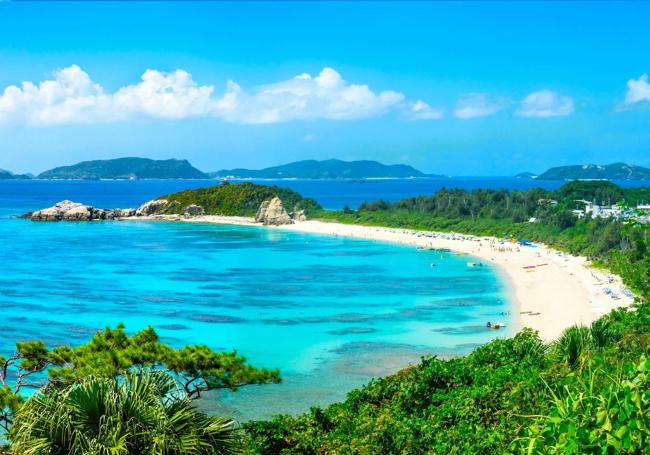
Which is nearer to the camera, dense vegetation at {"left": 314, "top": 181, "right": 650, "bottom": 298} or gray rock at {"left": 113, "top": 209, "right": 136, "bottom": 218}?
dense vegetation at {"left": 314, "top": 181, "right": 650, "bottom": 298}

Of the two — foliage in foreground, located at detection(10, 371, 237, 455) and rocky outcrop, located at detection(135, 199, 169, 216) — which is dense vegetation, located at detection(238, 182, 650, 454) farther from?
rocky outcrop, located at detection(135, 199, 169, 216)

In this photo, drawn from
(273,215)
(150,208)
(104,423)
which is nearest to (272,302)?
(104,423)

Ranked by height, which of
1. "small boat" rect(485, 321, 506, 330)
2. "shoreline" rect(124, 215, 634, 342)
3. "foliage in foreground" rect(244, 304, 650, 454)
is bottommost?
"small boat" rect(485, 321, 506, 330)

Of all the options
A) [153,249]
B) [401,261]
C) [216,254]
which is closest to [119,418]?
[401,261]

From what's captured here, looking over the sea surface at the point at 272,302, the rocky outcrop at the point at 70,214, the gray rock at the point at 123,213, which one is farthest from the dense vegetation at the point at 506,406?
the gray rock at the point at 123,213

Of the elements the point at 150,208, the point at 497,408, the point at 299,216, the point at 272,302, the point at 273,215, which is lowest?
the point at 272,302

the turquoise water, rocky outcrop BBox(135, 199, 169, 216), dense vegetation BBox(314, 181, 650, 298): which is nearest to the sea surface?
the turquoise water

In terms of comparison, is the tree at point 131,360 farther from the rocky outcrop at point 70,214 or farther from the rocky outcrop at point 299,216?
the rocky outcrop at point 70,214

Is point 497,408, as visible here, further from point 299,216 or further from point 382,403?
point 299,216
